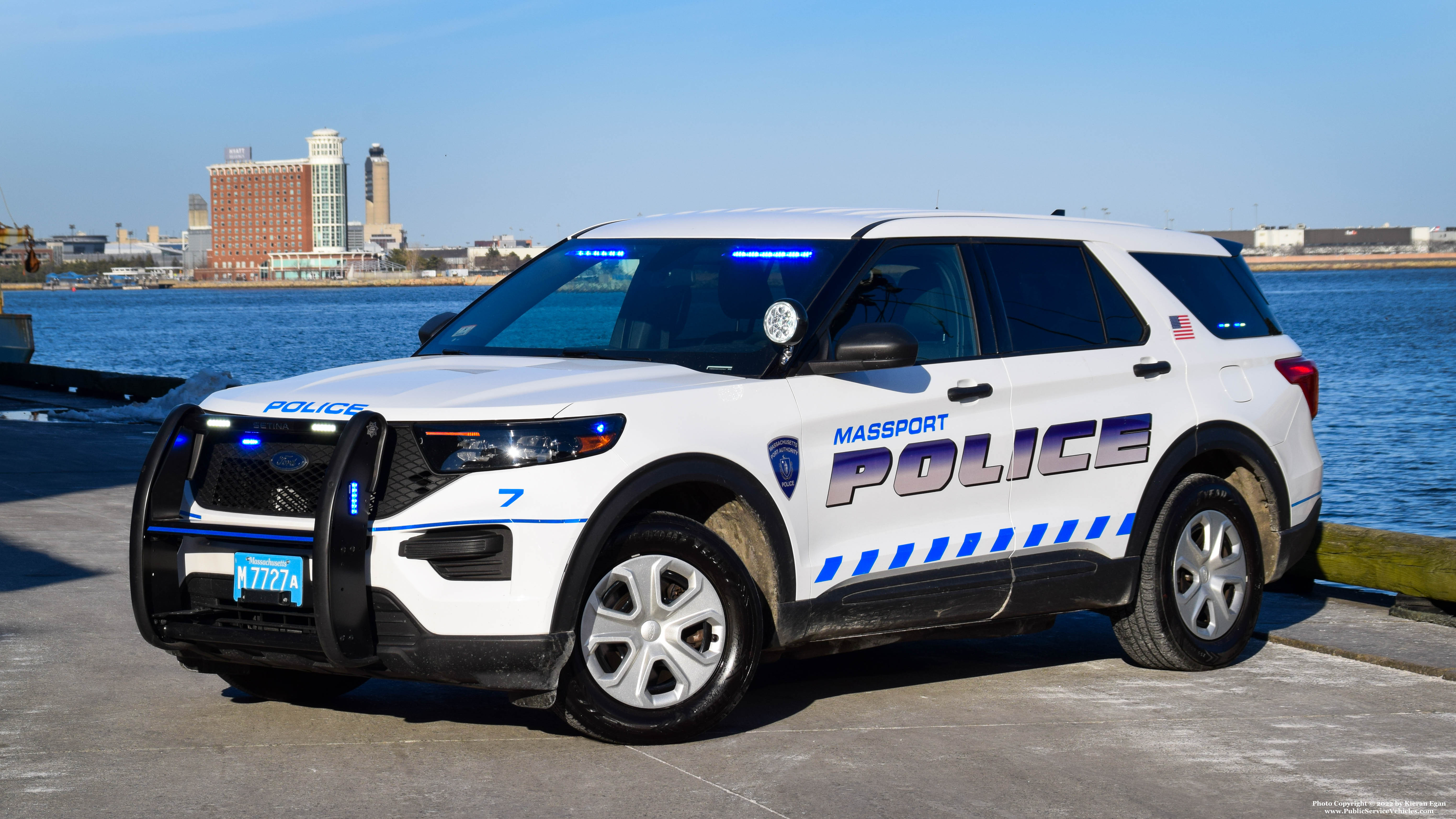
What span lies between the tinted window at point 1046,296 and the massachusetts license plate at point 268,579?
2941mm

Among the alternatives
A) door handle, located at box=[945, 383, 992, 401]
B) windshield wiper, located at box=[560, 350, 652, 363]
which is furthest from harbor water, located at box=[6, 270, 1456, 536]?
door handle, located at box=[945, 383, 992, 401]

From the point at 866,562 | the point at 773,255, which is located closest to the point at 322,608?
the point at 866,562

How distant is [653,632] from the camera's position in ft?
17.4

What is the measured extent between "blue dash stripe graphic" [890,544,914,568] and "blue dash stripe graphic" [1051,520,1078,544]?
795 millimetres

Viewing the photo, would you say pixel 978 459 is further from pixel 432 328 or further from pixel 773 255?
pixel 432 328

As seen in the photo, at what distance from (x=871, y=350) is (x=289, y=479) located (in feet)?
6.60

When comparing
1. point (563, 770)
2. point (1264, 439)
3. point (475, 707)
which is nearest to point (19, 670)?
point (475, 707)

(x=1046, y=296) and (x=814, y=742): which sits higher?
(x=1046, y=296)

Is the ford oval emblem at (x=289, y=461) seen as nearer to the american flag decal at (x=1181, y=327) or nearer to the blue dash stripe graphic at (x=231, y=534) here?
the blue dash stripe graphic at (x=231, y=534)

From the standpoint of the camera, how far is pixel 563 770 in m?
5.09

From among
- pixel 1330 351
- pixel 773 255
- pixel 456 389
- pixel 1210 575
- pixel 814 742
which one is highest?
pixel 773 255

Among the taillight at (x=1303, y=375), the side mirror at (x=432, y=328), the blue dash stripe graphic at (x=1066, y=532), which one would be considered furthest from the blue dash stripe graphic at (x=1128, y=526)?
the side mirror at (x=432, y=328)

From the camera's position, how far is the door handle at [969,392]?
19.6 ft

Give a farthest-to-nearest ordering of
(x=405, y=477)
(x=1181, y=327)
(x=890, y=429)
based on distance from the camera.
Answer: (x=1181, y=327), (x=890, y=429), (x=405, y=477)
